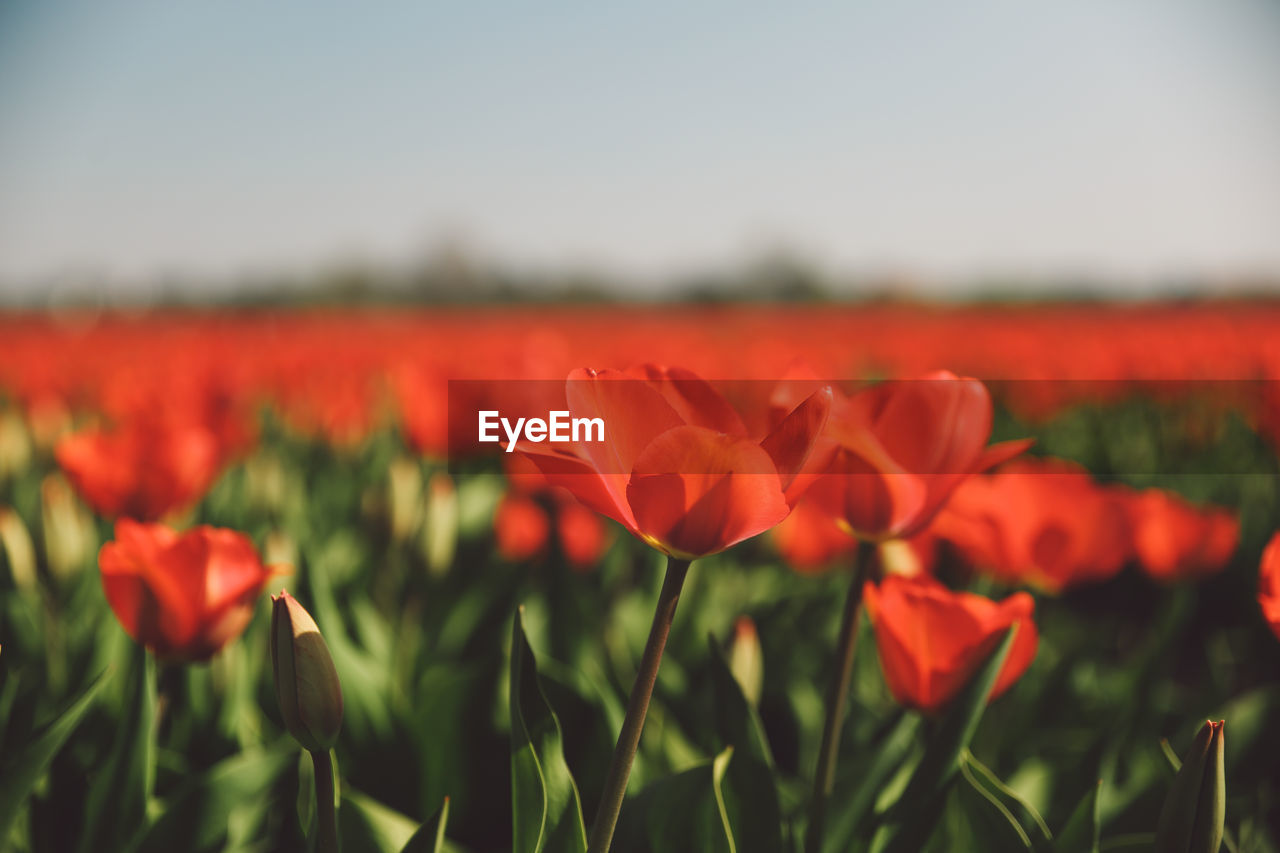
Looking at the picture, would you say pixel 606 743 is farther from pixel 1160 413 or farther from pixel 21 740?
pixel 1160 413

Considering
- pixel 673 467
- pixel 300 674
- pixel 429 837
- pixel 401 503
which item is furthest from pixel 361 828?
pixel 401 503

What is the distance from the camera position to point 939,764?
2.22 ft

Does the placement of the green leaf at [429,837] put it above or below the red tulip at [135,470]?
below

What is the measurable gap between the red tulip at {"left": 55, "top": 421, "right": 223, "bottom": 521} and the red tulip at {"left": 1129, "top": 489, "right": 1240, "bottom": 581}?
1398 millimetres

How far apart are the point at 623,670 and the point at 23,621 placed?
922 millimetres

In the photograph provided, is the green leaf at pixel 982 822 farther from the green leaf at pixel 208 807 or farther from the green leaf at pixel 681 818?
the green leaf at pixel 208 807

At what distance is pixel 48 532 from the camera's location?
128 centimetres

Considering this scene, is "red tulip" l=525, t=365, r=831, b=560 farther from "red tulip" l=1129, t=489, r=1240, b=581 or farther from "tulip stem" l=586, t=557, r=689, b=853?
"red tulip" l=1129, t=489, r=1240, b=581

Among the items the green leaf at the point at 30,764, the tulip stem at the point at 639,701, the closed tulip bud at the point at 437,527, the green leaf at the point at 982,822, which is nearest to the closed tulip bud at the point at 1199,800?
the green leaf at the point at 982,822

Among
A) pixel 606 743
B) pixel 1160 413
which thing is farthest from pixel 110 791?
pixel 1160 413

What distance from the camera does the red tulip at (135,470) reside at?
1164 millimetres

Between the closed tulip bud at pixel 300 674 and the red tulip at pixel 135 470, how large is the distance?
77 cm

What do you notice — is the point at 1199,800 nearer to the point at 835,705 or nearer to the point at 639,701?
the point at 835,705

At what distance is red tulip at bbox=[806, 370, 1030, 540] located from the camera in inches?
24.7
